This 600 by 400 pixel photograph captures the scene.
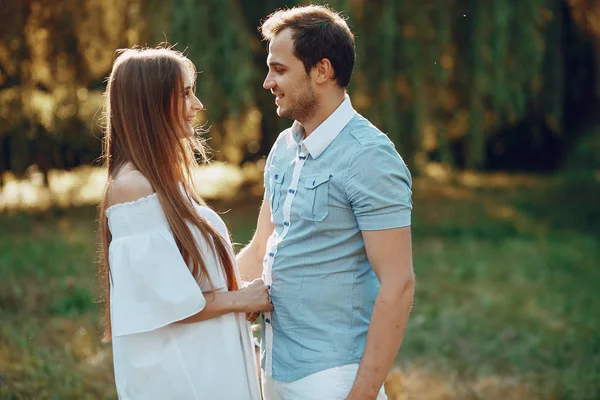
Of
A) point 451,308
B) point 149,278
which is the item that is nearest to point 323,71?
point 149,278

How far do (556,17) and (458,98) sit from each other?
1579mm

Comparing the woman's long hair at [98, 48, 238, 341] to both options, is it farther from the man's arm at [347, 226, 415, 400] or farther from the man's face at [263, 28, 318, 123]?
the man's arm at [347, 226, 415, 400]

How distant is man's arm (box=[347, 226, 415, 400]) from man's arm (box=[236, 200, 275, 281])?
0.55 meters

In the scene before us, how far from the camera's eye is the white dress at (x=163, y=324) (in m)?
2.21

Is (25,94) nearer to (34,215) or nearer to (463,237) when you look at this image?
(34,215)

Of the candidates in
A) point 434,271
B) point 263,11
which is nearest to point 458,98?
point 263,11

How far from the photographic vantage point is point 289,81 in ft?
7.50

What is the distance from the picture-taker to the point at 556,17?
991cm

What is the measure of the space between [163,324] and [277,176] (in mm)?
563

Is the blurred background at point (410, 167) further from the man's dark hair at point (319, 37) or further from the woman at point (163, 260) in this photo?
the man's dark hair at point (319, 37)

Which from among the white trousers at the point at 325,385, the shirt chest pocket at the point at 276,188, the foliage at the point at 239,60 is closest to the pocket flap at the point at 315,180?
the shirt chest pocket at the point at 276,188

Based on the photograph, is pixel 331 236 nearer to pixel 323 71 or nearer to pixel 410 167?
pixel 323 71

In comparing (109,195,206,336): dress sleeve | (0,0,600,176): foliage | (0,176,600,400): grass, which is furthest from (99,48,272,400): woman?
(0,0,600,176): foliage

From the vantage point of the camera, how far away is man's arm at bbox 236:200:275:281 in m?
2.62
